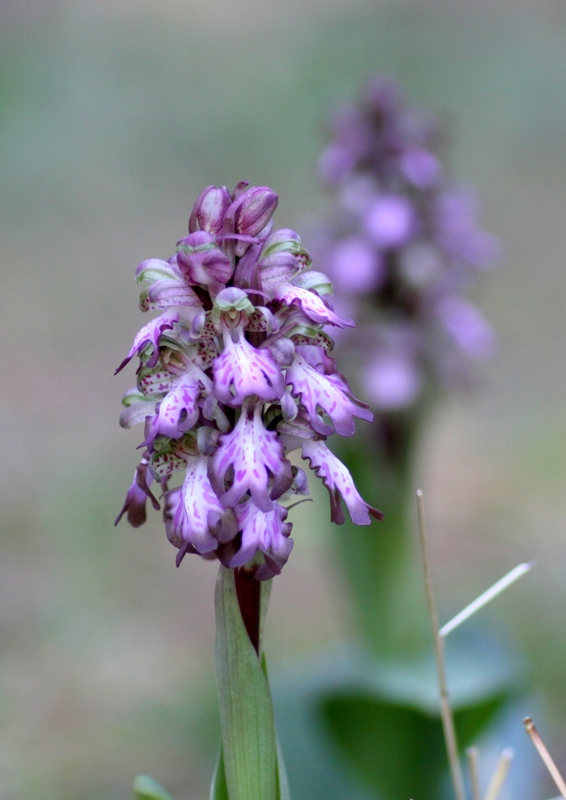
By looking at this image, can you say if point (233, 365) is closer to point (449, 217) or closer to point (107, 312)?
point (449, 217)

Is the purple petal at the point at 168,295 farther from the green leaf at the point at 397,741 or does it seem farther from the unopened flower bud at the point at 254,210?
the green leaf at the point at 397,741

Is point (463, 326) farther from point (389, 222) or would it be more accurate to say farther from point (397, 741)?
point (397, 741)

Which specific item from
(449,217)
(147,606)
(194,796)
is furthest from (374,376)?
(147,606)

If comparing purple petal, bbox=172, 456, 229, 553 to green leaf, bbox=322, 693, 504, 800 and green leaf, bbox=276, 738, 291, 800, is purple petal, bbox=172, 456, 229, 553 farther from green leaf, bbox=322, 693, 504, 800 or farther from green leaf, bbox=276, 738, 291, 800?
green leaf, bbox=322, 693, 504, 800

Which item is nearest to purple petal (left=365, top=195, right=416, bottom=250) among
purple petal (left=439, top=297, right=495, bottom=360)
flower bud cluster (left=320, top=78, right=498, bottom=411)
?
flower bud cluster (left=320, top=78, right=498, bottom=411)

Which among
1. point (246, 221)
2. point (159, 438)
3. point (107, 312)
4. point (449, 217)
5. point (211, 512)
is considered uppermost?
point (107, 312)

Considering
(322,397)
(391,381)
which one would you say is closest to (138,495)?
(322,397)
